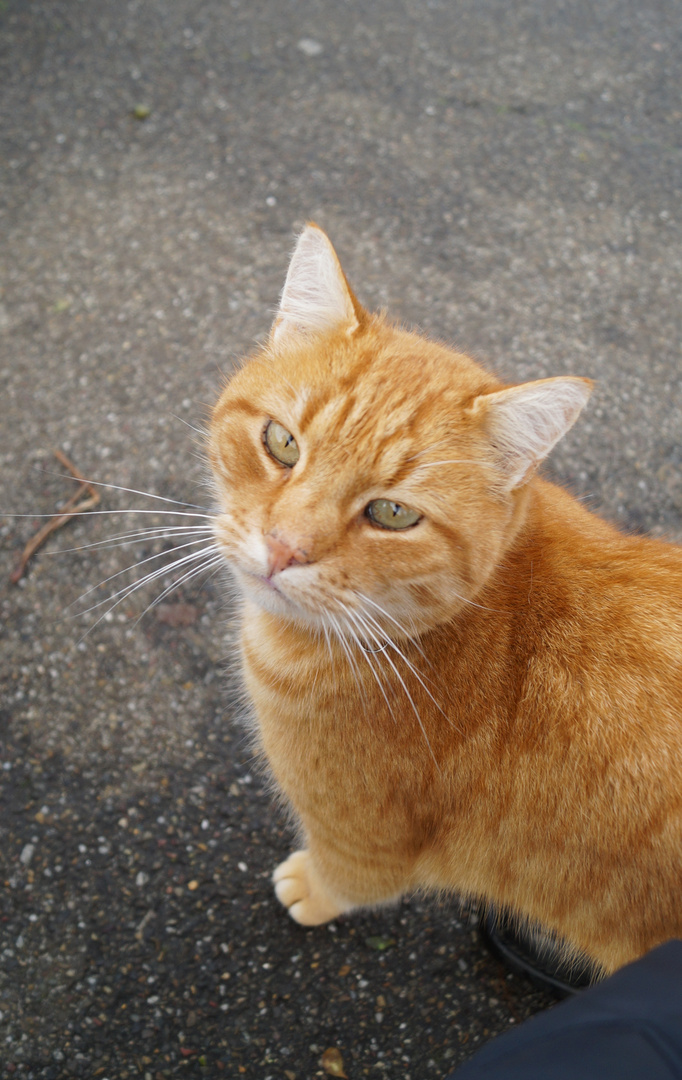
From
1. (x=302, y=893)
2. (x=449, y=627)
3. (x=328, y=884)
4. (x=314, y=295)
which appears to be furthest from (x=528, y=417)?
(x=302, y=893)

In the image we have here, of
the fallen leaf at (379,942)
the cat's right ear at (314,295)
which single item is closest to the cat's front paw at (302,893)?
the fallen leaf at (379,942)

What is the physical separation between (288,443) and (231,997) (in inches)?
65.1

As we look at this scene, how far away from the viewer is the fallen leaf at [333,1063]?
6.60 ft

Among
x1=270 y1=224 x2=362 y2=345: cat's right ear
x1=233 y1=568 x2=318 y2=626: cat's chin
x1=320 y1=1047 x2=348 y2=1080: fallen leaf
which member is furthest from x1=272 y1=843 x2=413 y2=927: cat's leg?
x1=270 y1=224 x2=362 y2=345: cat's right ear

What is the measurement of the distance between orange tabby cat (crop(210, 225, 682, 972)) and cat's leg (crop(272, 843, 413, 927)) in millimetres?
41

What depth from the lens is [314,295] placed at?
1749 mm

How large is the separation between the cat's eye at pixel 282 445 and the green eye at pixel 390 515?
0.70ft

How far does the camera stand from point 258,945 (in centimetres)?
221

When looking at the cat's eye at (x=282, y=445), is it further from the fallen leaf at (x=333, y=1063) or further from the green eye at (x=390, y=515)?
the fallen leaf at (x=333, y=1063)

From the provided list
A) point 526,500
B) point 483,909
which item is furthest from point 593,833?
point 483,909

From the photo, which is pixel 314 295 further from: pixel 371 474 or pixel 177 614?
pixel 177 614

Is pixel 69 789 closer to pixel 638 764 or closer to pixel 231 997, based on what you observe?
pixel 231 997

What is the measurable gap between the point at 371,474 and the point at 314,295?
53 centimetres

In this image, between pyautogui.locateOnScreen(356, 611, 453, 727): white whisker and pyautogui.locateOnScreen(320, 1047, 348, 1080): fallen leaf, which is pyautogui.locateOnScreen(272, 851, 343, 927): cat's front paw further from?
pyautogui.locateOnScreen(356, 611, 453, 727): white whisker
